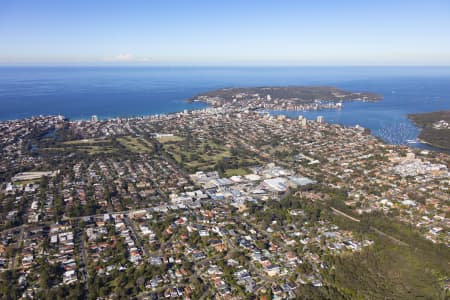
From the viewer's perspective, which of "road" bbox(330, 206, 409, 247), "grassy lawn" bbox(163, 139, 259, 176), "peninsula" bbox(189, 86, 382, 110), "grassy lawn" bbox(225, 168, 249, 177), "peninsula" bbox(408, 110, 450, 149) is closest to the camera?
Result: "road" bbox(330, 206, 409, 247)

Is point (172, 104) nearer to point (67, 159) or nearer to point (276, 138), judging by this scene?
point (276, 138)

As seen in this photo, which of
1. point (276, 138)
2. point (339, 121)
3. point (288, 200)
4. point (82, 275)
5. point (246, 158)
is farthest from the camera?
point (339, 121)

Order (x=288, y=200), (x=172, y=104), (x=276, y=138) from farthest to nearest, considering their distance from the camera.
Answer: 1. (x=172, y=104)
2. (x=276, y=138)
3. (x=288, y=200)

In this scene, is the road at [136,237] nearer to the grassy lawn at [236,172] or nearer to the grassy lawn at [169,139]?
the grassy lawn at [236,172]

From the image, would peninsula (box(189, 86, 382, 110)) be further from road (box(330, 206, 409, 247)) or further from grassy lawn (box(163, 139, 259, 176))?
road (box(330, 206, 409, 247))

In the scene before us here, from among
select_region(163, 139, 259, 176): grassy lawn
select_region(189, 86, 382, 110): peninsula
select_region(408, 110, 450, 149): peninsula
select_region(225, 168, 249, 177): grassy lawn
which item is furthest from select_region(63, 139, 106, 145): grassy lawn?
select_region(408, 110, 450, 149): peninsula

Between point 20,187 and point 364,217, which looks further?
point 20,187

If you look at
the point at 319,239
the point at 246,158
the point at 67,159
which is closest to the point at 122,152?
the point at 67,159
